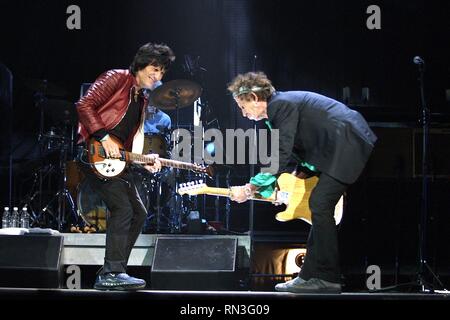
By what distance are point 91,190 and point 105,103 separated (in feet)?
9.22

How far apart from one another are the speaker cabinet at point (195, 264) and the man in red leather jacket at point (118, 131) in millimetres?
699

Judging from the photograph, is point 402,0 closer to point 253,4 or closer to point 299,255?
point 253,4

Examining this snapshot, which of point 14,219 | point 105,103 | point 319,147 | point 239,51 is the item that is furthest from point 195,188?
point 239,51

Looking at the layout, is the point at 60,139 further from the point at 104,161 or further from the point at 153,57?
the point at 153,57

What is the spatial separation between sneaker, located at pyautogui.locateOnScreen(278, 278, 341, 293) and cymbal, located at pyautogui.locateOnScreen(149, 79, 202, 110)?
318 centimetres

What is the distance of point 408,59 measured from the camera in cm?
891

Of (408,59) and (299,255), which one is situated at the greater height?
(408,59)

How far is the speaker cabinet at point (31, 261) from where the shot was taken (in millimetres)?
5668

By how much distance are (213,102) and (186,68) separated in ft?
3.50

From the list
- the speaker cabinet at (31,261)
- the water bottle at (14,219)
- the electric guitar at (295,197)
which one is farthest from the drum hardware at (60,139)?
the electric guitar at (295,197)

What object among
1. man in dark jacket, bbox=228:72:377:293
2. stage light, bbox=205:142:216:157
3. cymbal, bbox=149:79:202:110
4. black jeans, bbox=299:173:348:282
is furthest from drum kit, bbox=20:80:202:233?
black jeans, bbox=299:173:348:282

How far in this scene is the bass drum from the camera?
25.0ft

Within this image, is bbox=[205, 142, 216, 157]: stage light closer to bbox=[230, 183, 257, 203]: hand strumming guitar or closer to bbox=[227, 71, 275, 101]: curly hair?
bbox=[230, 183, 257, 203]: hand strumming guitar
